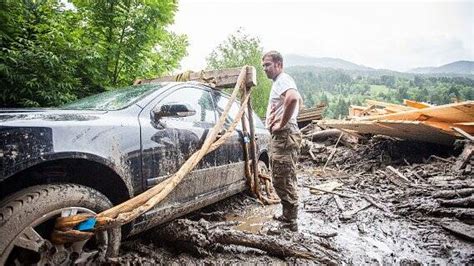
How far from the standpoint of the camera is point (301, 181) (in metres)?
6.08

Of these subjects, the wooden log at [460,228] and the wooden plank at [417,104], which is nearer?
the wooden log at [460,228]

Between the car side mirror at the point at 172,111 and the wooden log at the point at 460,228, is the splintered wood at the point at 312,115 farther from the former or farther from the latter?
the car side mirror at the point at 172,111

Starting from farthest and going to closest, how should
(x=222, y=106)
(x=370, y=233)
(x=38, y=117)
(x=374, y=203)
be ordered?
(x=374, y=203) → (x=222, y=106) → (x=370, y=233) → (x=38, y=117)

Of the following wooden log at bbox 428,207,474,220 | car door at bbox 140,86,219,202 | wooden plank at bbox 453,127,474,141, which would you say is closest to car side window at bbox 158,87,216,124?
car door at bbox 140,86,219,202

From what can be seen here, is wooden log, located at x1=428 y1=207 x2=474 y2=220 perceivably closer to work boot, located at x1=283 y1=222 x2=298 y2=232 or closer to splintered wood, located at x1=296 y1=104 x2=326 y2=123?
work boot, located at x1=283 y1=222 x2=298 y2=232

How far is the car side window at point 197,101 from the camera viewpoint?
113 inches

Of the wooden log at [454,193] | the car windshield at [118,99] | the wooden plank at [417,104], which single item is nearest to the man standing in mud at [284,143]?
the car windshield at [118,99]

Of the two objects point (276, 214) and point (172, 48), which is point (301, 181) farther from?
point (172, 48)

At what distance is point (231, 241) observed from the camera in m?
2.60

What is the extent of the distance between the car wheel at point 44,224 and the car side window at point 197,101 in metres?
1.23

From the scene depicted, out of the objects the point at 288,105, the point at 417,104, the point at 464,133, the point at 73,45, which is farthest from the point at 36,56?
the point at 417,104

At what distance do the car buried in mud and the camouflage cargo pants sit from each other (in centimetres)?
73

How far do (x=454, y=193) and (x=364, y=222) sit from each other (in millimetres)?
1476

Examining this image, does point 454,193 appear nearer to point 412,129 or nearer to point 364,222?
point 364,222
